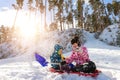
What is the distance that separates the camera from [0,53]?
157 feet

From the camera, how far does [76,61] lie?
12.7m

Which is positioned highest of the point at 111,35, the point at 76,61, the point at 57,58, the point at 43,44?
the point at 111,35

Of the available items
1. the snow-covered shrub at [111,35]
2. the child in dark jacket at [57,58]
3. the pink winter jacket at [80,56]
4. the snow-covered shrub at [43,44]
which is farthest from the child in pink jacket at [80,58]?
the snow-covered shrub at [111,35]

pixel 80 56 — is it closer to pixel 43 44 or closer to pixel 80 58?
pixel 80 58

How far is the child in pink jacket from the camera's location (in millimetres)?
12170

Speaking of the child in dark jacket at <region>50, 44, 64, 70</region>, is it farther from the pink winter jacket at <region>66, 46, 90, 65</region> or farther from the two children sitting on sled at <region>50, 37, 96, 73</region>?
the pink winter jacket at <region>66, 46, 90, 65</region>

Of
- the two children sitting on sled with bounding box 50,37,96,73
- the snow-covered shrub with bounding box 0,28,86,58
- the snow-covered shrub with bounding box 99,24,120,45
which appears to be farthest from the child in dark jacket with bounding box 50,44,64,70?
the snow-covered shrub with bounding box 99,24,120,45

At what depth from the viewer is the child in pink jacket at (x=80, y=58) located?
39.9 ft

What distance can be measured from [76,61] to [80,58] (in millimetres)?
271

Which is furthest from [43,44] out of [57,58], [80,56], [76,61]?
[80,56]

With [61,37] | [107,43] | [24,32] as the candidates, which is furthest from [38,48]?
[24,32]

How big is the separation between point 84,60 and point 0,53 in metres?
37.5

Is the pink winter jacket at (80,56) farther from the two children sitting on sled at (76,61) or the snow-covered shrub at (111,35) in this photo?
the snow-covered shrub at (111,35)

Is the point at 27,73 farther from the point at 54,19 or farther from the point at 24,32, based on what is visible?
the point at 54,19
